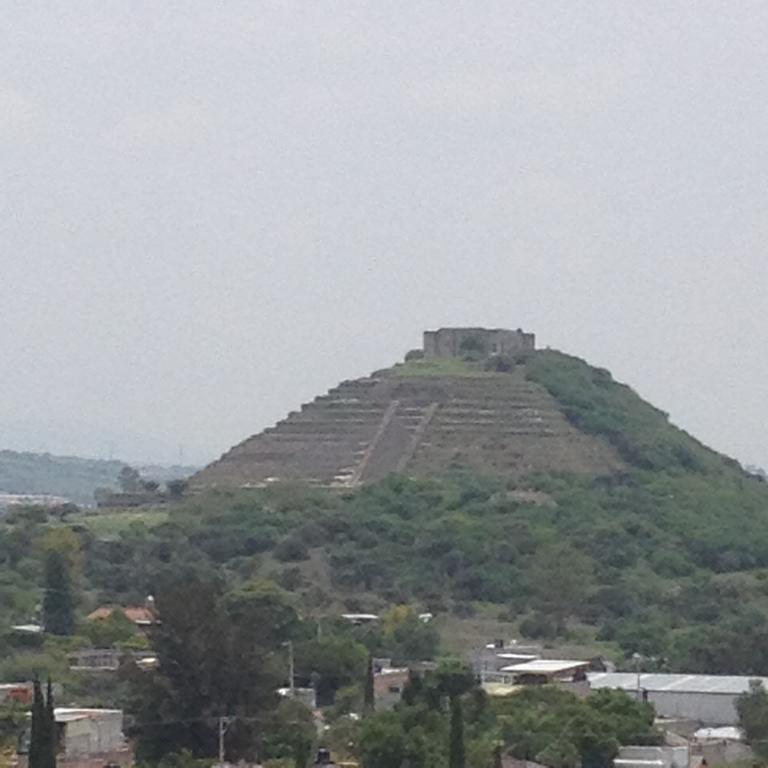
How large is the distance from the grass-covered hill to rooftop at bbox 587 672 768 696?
24.0 ft

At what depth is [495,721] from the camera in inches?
2429

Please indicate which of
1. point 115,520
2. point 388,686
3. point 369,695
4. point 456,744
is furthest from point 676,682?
point 115,520

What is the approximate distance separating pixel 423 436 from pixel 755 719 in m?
61.4

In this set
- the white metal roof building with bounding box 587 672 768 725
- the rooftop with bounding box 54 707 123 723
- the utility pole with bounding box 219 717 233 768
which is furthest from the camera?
the white metal roof building with bounding box 587 672 768 725

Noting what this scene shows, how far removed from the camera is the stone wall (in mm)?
134625

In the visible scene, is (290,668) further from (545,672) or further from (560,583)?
(560,583)

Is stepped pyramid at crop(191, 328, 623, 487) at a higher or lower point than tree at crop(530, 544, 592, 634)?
higher

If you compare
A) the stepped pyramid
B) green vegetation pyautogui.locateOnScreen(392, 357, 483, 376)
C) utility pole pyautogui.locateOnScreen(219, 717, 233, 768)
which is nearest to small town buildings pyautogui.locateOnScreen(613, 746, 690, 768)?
utility pole pyautogui.locateOnScreen(219, 717, 233, 768)

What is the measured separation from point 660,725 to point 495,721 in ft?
12.9

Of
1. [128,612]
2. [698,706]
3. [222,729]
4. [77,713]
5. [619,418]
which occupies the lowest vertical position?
[222,729]

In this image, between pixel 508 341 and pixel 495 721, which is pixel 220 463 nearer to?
pixel 508 341

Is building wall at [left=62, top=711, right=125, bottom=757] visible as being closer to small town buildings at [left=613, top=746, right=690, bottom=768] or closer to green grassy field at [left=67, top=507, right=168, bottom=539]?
small town buildings at [left=613, top=746, right=690, bottom=768]

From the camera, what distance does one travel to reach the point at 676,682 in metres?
73.9

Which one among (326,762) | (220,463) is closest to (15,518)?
(220,463)
